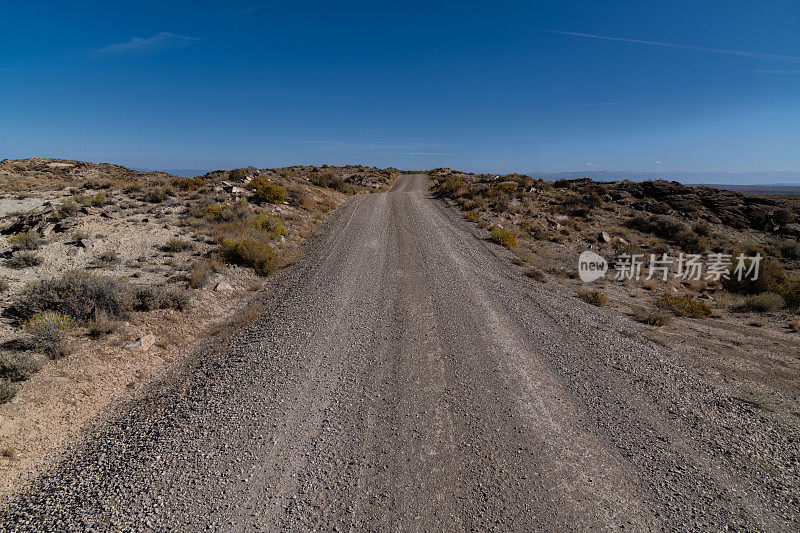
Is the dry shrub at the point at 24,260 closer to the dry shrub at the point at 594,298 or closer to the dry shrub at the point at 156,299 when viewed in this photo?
the dry shrub at the point at 156,299

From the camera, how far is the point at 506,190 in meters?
27.3

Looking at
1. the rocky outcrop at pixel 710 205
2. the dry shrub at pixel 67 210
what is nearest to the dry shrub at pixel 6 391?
the dry shrub at pixel 67 210

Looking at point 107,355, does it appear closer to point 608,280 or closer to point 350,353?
point 350,353

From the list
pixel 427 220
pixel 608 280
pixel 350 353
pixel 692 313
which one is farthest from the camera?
pixel 427 220

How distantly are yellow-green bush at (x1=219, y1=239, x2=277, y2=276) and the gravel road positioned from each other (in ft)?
13.3

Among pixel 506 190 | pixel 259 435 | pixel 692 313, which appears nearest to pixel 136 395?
pixel 259 435

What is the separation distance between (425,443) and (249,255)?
9.66 meters

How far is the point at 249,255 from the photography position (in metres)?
11.6

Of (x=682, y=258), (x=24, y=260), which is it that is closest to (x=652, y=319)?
(x=682, y=258)

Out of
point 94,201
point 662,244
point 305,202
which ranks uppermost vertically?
point 305,202

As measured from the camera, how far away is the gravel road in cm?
362

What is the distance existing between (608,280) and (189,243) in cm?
1690

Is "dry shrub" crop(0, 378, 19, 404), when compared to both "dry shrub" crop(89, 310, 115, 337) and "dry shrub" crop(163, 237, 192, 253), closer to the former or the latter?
"dry shrub" crop(89, 310, 115, 337)

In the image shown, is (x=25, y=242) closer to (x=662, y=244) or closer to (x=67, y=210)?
(x=67, y=210)
